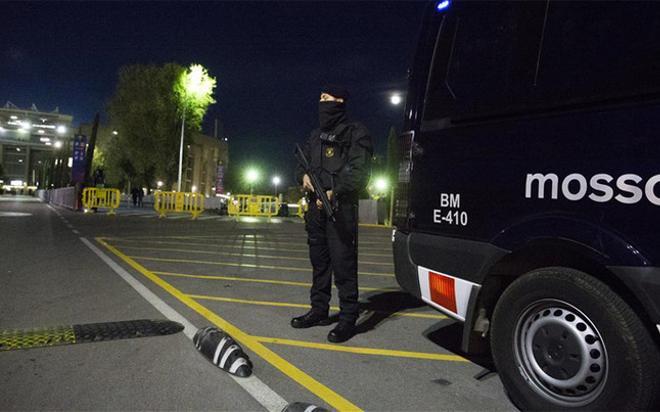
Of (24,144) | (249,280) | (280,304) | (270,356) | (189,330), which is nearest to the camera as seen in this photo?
(270,356)

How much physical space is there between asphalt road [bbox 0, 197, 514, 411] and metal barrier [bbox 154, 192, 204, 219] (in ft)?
49.6

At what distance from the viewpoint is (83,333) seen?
3617 millimetres

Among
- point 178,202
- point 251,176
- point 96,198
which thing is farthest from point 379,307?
point 251,176

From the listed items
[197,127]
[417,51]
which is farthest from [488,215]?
[197,127]

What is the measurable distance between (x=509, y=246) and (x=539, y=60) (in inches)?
37.5

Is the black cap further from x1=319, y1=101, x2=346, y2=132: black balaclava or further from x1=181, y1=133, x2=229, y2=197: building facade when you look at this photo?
x1=181, y1=133, x2=229, y2=197: building facade

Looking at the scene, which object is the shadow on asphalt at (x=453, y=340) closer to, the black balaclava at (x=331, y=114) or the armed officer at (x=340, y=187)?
the armed officer at (x=340, y=187)

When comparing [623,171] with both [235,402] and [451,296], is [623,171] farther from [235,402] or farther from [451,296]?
[235,402]

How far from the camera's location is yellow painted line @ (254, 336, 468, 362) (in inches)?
134

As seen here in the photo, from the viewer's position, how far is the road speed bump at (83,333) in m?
3.40

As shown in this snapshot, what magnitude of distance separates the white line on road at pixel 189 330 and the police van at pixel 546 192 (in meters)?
1.11

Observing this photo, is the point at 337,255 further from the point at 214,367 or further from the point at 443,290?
the point at 214,367

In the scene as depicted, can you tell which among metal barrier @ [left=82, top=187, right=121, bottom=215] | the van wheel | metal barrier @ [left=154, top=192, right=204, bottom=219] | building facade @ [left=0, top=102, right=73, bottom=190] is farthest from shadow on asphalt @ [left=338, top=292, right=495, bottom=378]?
building facade @ [left=0, top=102, right=73, bottom=190]

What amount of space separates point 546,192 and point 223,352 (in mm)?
2122
